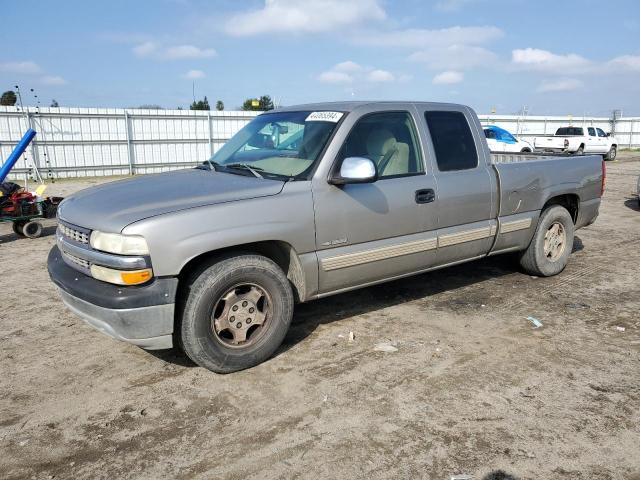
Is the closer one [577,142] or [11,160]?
[11,160]

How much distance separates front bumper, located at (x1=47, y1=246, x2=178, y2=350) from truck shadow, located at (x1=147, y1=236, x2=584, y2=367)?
2.11 feet

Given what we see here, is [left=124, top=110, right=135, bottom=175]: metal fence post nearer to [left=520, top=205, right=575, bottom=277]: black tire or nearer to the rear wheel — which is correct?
the rear wheel

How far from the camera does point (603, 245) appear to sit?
25.1 feet

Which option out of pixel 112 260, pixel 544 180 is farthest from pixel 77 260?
pixel 544 180

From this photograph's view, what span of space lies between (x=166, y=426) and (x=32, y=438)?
0.75 metres

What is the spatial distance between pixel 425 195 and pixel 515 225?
4.69ft

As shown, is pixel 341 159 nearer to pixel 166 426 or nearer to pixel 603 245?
pixel 166 426

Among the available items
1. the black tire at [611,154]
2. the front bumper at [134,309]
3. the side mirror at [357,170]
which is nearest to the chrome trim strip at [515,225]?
the side mirror at [357,170]

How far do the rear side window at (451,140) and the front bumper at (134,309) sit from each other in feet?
8.74

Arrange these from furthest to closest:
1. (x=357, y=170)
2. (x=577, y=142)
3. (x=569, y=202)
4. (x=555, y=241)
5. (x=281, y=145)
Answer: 1. (x=577, y=142)
2. (x=569, y=202)
3. (x=555, y=241)
4. (x=281, y=145)
5. (x=357, y=170)

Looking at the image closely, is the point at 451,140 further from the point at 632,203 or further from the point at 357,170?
the point at 632,203

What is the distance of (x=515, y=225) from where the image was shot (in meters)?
5.24

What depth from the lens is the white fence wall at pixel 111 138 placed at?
17250mm

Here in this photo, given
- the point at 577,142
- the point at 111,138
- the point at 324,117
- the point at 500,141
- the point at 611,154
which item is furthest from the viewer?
the point at 611,154
